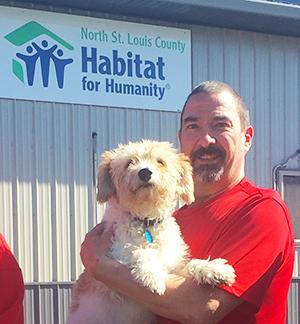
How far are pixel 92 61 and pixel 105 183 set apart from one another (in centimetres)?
551

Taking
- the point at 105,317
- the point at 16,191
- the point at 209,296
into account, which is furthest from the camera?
the point at 16,191

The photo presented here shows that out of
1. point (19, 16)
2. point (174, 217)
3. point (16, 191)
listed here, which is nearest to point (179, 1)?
point (19, 16)

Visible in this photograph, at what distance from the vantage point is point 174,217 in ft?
11.1

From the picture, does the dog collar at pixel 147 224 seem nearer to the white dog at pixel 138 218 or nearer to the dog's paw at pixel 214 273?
the white dog at pixel 138 218

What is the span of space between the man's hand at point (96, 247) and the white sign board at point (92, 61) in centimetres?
521

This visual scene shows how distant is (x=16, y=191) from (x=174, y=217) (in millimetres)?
4983

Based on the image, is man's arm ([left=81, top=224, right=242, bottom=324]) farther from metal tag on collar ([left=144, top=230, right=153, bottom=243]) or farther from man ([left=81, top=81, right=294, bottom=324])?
A: metal tag on collar ([left=144, top=230, right=153, bottom=243])

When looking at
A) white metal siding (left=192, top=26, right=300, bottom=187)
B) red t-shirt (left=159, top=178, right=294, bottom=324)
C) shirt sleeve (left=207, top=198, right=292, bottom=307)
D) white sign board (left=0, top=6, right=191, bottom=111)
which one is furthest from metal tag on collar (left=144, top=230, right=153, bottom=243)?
white metal siding (left=192, top=26, right=300, bottom=187)

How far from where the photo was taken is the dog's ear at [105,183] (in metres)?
3.29

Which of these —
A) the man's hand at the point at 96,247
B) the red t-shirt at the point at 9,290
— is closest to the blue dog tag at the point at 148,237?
the man's hand at the point at 96,247

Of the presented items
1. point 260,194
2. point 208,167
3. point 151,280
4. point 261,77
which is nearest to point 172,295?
point 151,280

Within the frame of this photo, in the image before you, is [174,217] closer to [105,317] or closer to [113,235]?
[113,235]

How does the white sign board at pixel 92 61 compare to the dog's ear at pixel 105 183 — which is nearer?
the dog's ear at pixel 105 183

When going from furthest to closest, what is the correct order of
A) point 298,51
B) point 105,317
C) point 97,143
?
1. point 298,51
2. point 97,143
3. point 105,317
